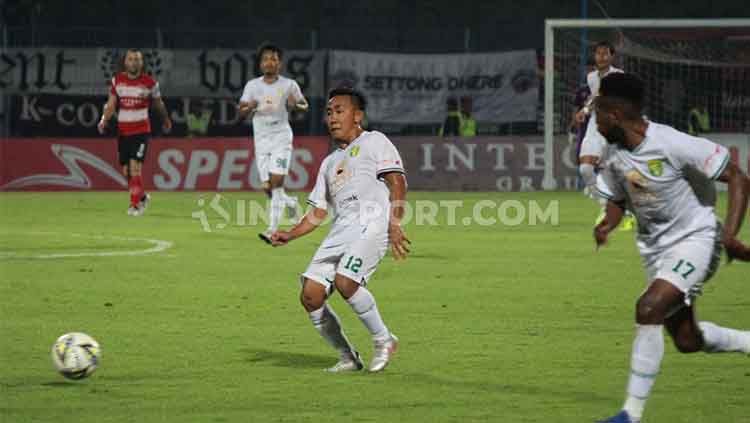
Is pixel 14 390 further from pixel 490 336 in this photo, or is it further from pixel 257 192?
pixel 257 192

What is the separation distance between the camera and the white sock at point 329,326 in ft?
27.8

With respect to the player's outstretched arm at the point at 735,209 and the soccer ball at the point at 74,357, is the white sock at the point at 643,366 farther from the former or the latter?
the soccer ball at the point at 74,357

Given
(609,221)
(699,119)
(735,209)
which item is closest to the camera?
(735,209)

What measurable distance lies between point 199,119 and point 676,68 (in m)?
9.53

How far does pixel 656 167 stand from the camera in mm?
7117

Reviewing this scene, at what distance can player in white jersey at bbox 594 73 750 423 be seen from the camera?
696 cm

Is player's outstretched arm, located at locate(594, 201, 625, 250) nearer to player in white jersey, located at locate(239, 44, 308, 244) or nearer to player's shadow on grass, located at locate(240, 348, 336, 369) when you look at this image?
player's shadow on grass, located at locate(240, 348, 336, 369)

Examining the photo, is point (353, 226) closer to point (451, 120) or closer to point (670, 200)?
point (670, 200)

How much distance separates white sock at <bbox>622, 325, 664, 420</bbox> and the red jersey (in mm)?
15758

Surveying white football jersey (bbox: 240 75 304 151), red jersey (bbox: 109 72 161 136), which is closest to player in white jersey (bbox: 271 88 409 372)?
white football jersey (bbox: 240 75 304 151)

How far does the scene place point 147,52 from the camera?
1142 inches

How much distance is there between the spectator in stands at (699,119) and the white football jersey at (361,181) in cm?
2047

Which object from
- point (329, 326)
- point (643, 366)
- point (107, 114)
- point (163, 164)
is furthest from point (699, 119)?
point (643, 366)
